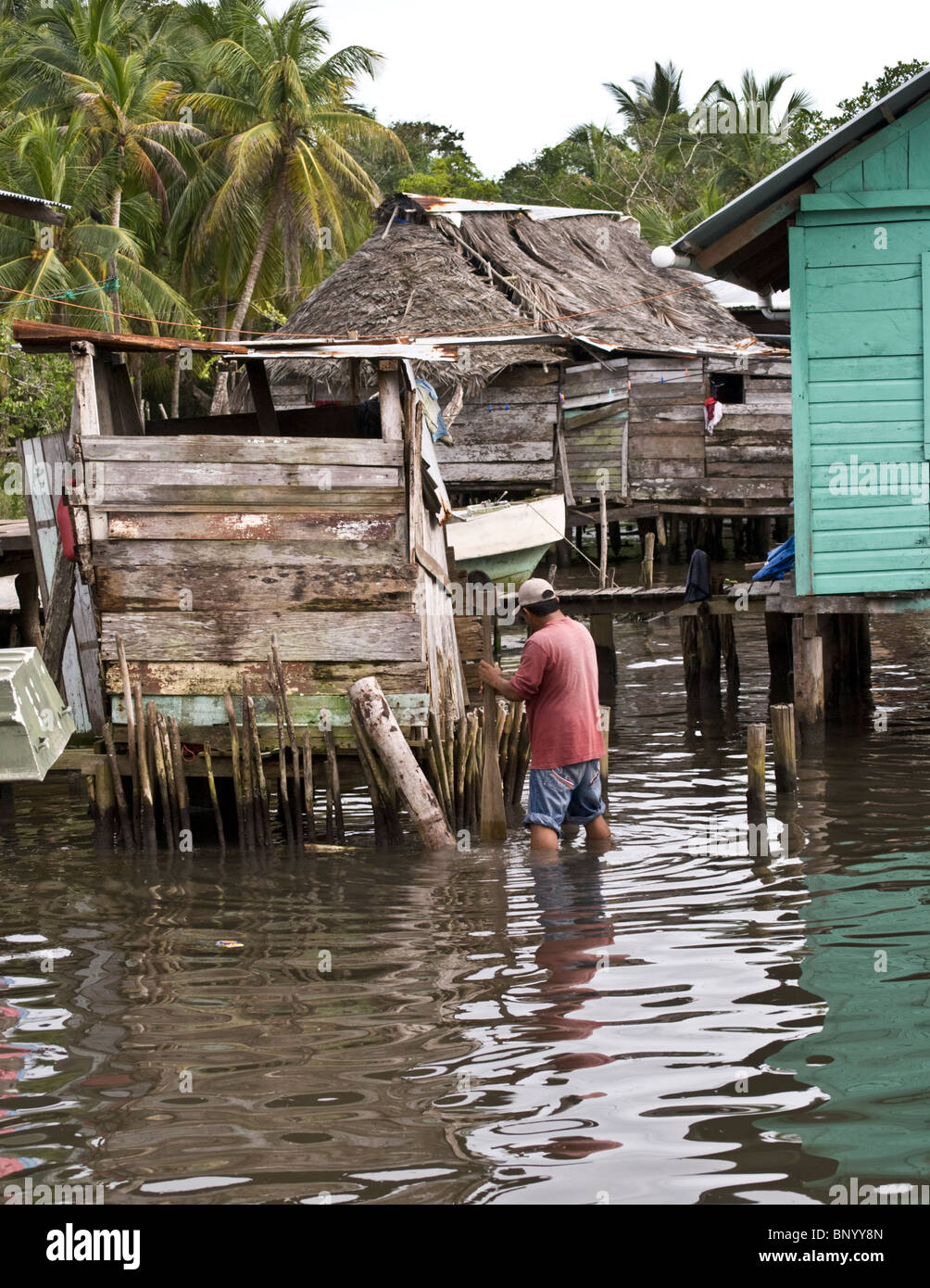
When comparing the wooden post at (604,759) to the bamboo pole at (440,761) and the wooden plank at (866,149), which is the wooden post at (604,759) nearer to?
the bamboo pole at (440,761)

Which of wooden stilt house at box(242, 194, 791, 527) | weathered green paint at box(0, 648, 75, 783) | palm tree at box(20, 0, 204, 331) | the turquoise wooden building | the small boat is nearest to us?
weathered green paint at box(0, 648, 75, 783)

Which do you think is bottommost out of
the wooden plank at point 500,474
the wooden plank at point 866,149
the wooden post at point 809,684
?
the wooden post at point 809,684

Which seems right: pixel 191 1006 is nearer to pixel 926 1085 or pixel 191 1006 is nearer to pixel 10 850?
pixel 926 1085

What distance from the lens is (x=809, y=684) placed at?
12688 millimetres

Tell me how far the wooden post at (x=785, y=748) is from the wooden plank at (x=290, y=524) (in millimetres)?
3007

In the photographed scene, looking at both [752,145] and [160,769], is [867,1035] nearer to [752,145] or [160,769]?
[160,769]

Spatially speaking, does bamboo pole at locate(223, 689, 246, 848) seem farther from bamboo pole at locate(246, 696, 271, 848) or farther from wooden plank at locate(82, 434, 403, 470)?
wooden plank at locate(82, 434, 403, 470)

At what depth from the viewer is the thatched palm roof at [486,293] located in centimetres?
2284

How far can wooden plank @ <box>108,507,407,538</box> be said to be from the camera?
962cm

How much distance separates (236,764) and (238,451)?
6.56 feet

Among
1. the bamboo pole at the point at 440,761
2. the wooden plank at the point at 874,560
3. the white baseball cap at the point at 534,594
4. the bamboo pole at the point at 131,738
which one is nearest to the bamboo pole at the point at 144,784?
the bamboo pole at the point at 131,738

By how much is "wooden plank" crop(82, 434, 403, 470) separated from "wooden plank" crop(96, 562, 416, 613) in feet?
2.18

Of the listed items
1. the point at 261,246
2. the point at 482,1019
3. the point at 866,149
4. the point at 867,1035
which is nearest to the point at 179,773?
the point at 482,1019

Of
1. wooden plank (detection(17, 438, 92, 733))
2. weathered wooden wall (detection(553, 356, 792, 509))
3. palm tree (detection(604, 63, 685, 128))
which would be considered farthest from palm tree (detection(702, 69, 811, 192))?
wooden plank (detection(17, 438, 92, 733))
